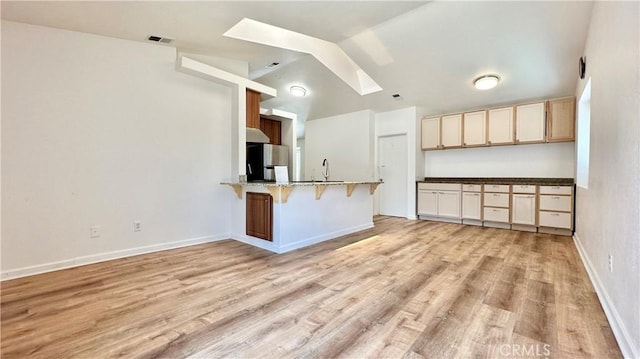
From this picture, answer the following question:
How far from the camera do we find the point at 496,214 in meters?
4.96

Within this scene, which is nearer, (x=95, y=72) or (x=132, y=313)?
(x=132, y=313)

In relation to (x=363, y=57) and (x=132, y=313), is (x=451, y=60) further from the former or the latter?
(x=132, y=313)

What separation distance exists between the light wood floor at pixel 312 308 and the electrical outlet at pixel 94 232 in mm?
339

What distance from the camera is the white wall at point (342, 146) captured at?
6.26 m

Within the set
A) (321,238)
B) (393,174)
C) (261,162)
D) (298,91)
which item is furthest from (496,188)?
(261,162)

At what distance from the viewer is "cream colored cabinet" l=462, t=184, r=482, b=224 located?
514 cm

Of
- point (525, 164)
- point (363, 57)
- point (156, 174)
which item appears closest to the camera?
point (156, 174)

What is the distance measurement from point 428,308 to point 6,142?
13.2 feet

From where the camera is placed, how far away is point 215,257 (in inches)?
127

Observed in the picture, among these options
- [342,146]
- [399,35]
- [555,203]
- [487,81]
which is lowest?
[555,203]

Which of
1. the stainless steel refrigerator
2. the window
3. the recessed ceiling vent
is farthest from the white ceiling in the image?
the stainless steel refrigerator

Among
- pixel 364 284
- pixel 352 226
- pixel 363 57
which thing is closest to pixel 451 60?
pixel 363 57

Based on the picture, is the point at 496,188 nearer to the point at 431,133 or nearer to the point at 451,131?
the point at 451,131

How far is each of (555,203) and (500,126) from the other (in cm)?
159
